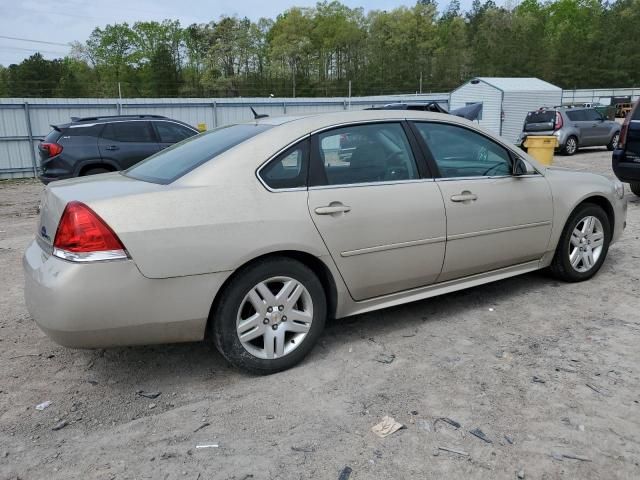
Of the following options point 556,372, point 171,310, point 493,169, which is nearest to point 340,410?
point 171,310

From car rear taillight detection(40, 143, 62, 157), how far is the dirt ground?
21.1ft

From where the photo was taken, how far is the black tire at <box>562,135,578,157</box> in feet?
59.3

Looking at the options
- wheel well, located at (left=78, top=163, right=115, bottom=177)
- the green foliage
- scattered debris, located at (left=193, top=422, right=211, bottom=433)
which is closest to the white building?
wheel well, located at (left=78, top=163, right=115, bottom=177)

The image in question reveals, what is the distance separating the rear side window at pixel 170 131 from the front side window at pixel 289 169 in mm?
8246

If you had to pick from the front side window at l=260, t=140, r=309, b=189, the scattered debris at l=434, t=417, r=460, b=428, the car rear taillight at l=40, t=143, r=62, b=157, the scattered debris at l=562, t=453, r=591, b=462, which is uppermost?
the front side window at l=260, t=140, r=309, b=189

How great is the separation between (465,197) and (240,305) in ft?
6.07

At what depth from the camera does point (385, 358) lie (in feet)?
11.6

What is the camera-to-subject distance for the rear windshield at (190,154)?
333 centimetres

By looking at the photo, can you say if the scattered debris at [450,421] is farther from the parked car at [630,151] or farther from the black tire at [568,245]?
the parked car at [630,151]

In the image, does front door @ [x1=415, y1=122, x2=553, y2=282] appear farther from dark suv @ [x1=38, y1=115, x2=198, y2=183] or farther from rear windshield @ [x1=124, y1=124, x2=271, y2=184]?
dark suv @ [x1=38, y1=115, x2=198, y2=183]

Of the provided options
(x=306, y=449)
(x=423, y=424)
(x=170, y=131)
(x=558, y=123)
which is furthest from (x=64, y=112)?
(x=423, y=424)

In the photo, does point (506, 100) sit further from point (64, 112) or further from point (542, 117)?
point (64, 112)

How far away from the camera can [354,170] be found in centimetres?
360

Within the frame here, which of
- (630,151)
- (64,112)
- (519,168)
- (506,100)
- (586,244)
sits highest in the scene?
(506,100)
